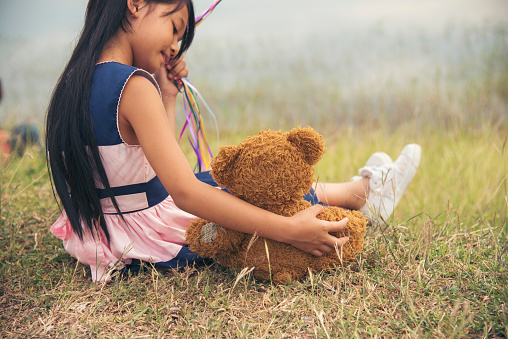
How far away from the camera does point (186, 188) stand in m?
1.38

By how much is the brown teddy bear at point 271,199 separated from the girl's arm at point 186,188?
5 centimetres

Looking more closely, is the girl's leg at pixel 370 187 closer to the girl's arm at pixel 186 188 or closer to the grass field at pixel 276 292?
the grass field at pixel 276 292

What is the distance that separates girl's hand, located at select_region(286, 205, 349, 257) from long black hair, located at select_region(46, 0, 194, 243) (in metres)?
0.65

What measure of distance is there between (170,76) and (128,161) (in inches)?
22.6

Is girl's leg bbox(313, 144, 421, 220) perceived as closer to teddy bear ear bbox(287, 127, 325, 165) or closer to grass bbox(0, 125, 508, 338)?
grass bbox(0, 125, 508, 338)

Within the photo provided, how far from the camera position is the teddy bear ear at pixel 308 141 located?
4.47 ft

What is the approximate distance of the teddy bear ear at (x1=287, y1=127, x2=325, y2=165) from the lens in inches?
53.6

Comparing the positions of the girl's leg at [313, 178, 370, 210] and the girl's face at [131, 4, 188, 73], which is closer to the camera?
the girl's face at [131, 4, 188, 73]

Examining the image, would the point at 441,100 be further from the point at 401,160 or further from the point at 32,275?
the point at 32,275

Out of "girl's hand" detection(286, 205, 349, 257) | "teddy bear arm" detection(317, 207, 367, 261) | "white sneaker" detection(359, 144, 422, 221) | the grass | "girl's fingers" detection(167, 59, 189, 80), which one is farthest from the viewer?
"white sneaker" detection(359, 144, 422, 221)

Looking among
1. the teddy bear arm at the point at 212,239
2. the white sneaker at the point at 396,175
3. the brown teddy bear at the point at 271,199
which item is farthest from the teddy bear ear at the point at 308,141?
the white sneaker at the point at 396,175

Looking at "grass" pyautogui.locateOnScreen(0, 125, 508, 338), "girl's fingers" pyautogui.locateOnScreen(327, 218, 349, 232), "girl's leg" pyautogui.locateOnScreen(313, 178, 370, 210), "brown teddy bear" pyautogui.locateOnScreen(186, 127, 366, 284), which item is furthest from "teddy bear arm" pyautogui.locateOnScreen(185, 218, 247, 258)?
"girl's leg" pyautogui.locateOnScreen(313, 178, 370, 210)

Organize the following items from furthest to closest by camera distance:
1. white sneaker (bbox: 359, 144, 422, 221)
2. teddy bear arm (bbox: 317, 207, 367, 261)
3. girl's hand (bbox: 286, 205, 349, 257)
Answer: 1. white sneaker (bbox: 359, 144, 422, 221)
2. teddy bear arm (bbox: 317, 207, 367, 261)
3. girl's hand (bbox: 286, 205, 349, 257)

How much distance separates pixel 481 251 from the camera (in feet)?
5.69
